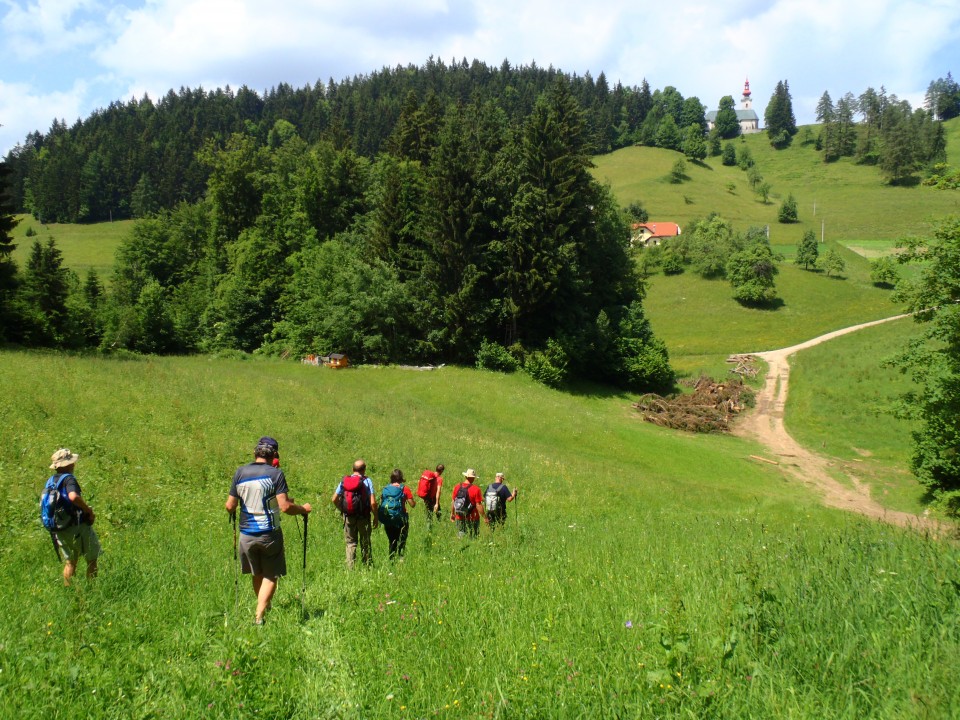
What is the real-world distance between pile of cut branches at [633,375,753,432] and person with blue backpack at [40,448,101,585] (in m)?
35.8

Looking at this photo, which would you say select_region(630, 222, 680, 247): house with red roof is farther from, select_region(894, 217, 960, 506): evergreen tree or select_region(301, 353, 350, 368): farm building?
select_region(894, 217, 960, 506): evergreen tree

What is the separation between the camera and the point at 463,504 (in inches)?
482

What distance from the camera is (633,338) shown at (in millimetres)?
47031

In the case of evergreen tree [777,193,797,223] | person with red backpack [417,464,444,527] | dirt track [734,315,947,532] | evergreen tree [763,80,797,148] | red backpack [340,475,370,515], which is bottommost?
dirt track [734,315,947,532]

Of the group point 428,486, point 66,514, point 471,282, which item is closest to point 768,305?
point 471,282

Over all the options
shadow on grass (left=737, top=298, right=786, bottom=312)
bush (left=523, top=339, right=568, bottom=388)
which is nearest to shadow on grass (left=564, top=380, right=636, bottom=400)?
bush (left=523, top=339, right=568, bottom=388)

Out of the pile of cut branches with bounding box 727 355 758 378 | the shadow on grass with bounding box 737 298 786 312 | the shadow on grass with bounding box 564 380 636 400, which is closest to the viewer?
the shadow on grass with bounding box 564 380 636 400

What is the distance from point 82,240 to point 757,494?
13564 cm

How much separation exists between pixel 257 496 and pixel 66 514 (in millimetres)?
2948

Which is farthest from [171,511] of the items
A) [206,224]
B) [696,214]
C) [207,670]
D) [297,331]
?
[696,214]

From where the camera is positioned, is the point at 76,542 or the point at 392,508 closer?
the point at 76,542

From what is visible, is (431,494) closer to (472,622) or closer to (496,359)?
(472,622)

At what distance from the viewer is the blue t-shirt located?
679cm

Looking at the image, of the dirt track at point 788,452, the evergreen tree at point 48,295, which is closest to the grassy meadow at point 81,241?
the evergreen tree at point 48,295
